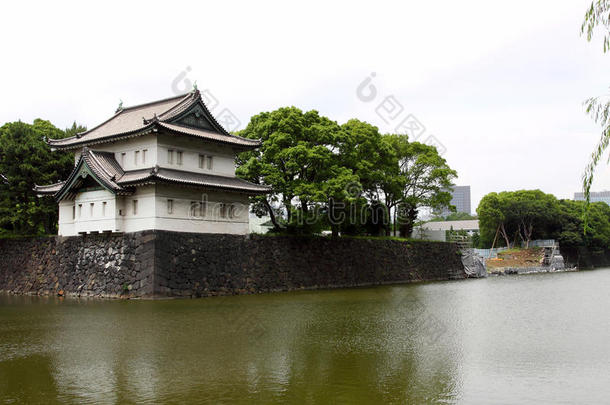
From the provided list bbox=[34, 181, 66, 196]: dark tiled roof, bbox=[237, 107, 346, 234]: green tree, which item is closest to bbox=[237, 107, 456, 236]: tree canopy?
bbox=[237, 107, 346, 234]: green tree

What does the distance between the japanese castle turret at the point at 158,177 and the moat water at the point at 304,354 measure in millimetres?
6628

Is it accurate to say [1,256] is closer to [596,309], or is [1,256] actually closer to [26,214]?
[26,214]

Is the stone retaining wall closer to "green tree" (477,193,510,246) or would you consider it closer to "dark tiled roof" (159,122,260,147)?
"dark tiled roof" (159,122,260,147)

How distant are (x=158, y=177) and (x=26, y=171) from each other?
11.7 metres

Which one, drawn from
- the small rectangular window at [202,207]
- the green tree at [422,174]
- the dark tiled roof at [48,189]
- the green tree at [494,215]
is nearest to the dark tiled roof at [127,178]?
the dark tiled roof at [48,189]

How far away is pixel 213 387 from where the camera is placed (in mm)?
10508

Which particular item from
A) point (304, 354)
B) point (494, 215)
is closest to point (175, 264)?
point (304, 354)

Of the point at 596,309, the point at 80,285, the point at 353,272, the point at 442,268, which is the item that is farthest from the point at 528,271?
the point at 80,285

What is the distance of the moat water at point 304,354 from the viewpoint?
33.2 ft

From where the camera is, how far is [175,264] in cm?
2877

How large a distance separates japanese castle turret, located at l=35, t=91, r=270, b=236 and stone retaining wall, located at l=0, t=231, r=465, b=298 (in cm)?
87

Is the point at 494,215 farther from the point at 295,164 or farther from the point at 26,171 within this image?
the point at 26,171

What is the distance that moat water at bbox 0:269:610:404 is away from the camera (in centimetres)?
1012

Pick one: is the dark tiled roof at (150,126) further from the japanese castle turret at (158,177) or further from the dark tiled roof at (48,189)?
the dark tiled roof at (48,189)
